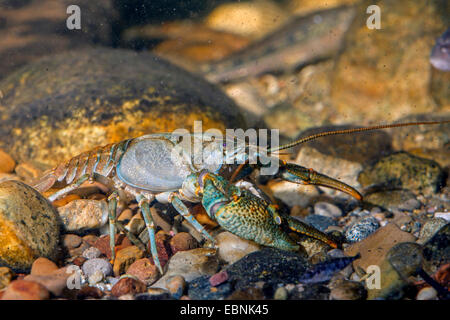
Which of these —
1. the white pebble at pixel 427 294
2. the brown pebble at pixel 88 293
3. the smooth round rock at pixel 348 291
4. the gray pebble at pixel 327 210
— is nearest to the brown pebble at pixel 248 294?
the smooth round rock at pixel 348 291

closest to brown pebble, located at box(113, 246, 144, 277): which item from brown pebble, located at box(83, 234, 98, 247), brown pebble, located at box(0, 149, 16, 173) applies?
brown pebble, located at box(83, 234, 98, 247)

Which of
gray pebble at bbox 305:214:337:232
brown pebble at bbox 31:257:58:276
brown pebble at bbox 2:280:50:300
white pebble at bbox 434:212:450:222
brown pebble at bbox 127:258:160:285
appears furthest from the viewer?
gray pebble at bbox 305:214:337:232

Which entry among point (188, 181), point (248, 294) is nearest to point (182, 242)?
point (188, 181)

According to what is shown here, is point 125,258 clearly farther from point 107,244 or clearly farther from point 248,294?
point 248,294

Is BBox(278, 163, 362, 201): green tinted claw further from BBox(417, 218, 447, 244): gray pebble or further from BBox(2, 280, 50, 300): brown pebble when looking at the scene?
BBox(2, 280, 50, 300): brown pebble

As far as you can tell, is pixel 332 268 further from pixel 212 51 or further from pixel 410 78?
pixel 212 51

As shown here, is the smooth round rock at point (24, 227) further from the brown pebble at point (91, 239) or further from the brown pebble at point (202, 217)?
the brown pebble at point (202, 217)
